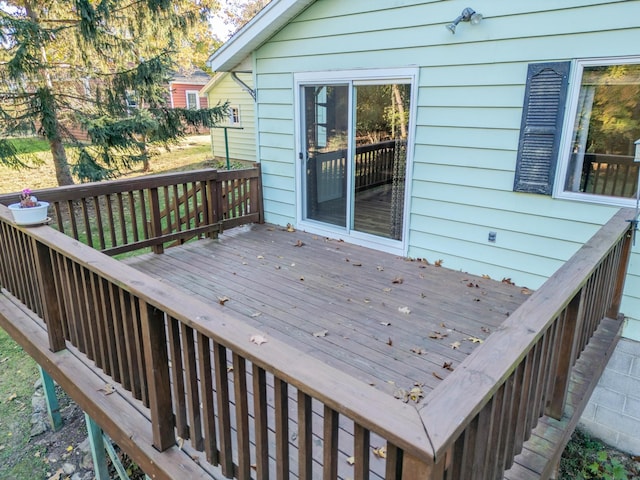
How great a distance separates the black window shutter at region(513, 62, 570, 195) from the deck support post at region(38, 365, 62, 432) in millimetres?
4522

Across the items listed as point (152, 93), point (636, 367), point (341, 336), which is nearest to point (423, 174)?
point (341, 336)

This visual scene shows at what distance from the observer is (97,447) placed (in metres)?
3.16

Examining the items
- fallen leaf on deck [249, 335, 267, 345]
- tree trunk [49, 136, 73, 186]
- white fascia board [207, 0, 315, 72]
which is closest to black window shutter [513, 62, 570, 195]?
white fascia board [207, 0, 315, 72]

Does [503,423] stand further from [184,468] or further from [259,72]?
[259,72]

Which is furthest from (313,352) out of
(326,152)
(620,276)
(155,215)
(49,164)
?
(49,164)

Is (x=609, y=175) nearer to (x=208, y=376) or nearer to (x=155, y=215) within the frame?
(x=208, y=376)

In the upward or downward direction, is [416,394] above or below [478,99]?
below

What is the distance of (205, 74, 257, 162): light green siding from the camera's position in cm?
1302

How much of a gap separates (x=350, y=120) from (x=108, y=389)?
3700 mm

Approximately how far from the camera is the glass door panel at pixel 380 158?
4.55 metres

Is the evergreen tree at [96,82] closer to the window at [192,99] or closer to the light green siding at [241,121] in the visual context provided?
the light green siding at [241,121]

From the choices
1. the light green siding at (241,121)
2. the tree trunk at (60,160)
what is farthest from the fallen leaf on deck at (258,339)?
the light green siding at (241,121)

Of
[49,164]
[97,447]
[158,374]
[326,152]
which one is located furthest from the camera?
[49,164]

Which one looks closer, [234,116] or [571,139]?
[571,139]
